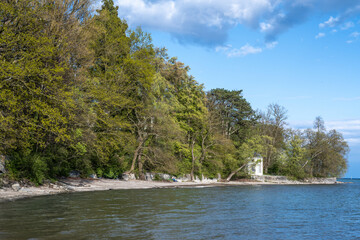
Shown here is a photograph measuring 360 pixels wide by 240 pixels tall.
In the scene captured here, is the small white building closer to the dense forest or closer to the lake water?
the dense forest

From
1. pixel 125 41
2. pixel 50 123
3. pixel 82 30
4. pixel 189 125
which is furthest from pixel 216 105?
pixel 50 123

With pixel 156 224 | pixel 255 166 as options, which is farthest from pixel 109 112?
pixel 255 166

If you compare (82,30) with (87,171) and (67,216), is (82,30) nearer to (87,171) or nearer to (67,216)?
(87,171)

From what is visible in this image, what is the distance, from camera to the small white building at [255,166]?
5953 cm

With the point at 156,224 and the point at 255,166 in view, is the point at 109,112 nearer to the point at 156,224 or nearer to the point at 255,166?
the point at 156,224

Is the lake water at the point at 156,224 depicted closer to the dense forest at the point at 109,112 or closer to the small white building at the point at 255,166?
the dense forest at the point at 109,112

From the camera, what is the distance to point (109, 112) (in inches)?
1368

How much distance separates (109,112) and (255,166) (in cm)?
3746

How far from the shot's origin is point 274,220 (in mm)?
14547

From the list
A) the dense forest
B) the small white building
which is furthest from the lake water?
the small white building

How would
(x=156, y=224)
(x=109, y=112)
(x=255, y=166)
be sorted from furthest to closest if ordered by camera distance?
(x=255, y=166)
(x=109, y=112)
(x=156, y=224)

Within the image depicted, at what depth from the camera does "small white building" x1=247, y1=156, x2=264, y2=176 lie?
59.5 m

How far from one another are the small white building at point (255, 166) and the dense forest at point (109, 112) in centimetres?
220

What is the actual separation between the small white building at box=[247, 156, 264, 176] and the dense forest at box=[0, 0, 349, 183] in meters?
2.20
